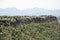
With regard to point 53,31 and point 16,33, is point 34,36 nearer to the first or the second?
point 16,33

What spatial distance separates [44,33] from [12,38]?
1034 cm

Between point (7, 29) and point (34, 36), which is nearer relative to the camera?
point (7, 29)

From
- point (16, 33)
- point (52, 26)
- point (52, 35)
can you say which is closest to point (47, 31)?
point (52, 35)

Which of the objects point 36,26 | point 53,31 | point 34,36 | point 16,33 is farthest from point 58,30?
point 16,33

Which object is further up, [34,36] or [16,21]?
[16,21]

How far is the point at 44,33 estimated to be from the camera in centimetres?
3616

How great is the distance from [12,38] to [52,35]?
11.3 meters

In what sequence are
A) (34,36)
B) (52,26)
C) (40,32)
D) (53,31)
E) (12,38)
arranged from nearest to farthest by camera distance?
(12,38) → (34,36) → (40,32) → (53,31) → (52,26)

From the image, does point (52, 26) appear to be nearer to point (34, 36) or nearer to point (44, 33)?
point (44, 33)

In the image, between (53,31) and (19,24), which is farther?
(53,31)

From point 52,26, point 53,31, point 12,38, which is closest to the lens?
point 12,38

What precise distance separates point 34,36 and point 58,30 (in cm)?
907

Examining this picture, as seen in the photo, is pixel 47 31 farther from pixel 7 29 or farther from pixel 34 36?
pixel 7 29

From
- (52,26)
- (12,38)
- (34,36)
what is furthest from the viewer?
(52,26)
